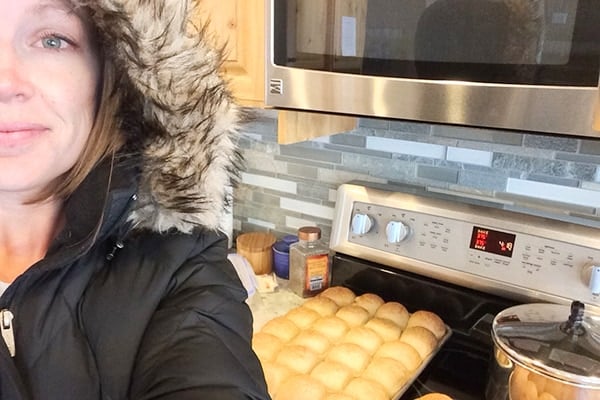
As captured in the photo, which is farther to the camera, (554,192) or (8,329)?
(554,192)

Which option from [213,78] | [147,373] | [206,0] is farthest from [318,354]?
[206,0]

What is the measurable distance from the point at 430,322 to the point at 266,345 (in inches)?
13.2

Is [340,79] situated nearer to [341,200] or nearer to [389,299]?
[341,200]

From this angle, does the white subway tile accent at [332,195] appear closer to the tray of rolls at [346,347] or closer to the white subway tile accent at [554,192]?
the tray of rolls at [346,347]

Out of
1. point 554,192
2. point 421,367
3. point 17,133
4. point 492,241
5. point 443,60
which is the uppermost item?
point 443,60

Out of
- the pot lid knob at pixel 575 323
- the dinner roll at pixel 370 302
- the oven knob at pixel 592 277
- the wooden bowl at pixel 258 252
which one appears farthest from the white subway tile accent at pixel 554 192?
the wooden bowl at pixel 258 252

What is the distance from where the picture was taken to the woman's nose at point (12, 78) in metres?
0.67

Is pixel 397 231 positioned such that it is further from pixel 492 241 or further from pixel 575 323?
pixel 575 323

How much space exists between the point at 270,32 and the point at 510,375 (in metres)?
0.69

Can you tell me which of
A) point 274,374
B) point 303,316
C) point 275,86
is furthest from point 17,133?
point 303,316

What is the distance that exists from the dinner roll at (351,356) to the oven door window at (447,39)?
0.50 metres

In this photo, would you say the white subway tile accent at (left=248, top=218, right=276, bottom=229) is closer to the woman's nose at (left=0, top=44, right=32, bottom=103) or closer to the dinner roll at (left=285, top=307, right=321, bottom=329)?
the dinner roll at (left=285, top=307, right=321, bottom=329)

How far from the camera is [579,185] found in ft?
3.51

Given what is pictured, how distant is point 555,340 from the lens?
893 millimetres
